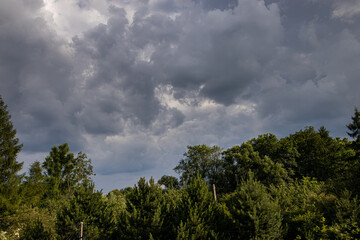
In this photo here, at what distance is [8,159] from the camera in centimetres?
2859

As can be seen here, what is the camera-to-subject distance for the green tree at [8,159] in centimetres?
2672

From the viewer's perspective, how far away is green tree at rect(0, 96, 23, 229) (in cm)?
2672

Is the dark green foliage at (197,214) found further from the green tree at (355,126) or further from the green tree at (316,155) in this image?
the green tree at (355,126)

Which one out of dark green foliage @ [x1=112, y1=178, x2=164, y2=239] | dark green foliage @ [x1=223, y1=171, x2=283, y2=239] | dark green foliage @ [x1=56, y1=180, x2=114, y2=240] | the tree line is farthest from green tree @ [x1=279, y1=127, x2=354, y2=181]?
dark green foliage @ [x1=56, y1=180, x2=114, y2=240]

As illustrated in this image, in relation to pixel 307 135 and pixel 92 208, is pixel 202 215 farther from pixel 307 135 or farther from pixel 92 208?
pixel 307 135

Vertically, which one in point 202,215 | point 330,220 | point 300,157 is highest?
point 300,157

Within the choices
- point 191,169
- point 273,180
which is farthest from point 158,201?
point 191,169

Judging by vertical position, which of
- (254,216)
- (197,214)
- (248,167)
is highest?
(248,167)

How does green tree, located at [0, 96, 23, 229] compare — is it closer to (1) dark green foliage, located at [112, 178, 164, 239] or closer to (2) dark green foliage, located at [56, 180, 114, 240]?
(2) dark green foliage, located at [56, 180, 114, 240]

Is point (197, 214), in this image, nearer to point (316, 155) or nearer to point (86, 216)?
point (86, 216)

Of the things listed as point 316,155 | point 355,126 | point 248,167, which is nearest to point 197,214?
point 248,167

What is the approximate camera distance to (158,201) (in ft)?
59.1

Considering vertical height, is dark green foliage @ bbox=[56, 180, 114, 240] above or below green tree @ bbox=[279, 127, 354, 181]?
below

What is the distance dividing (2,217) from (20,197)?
3083 mm
